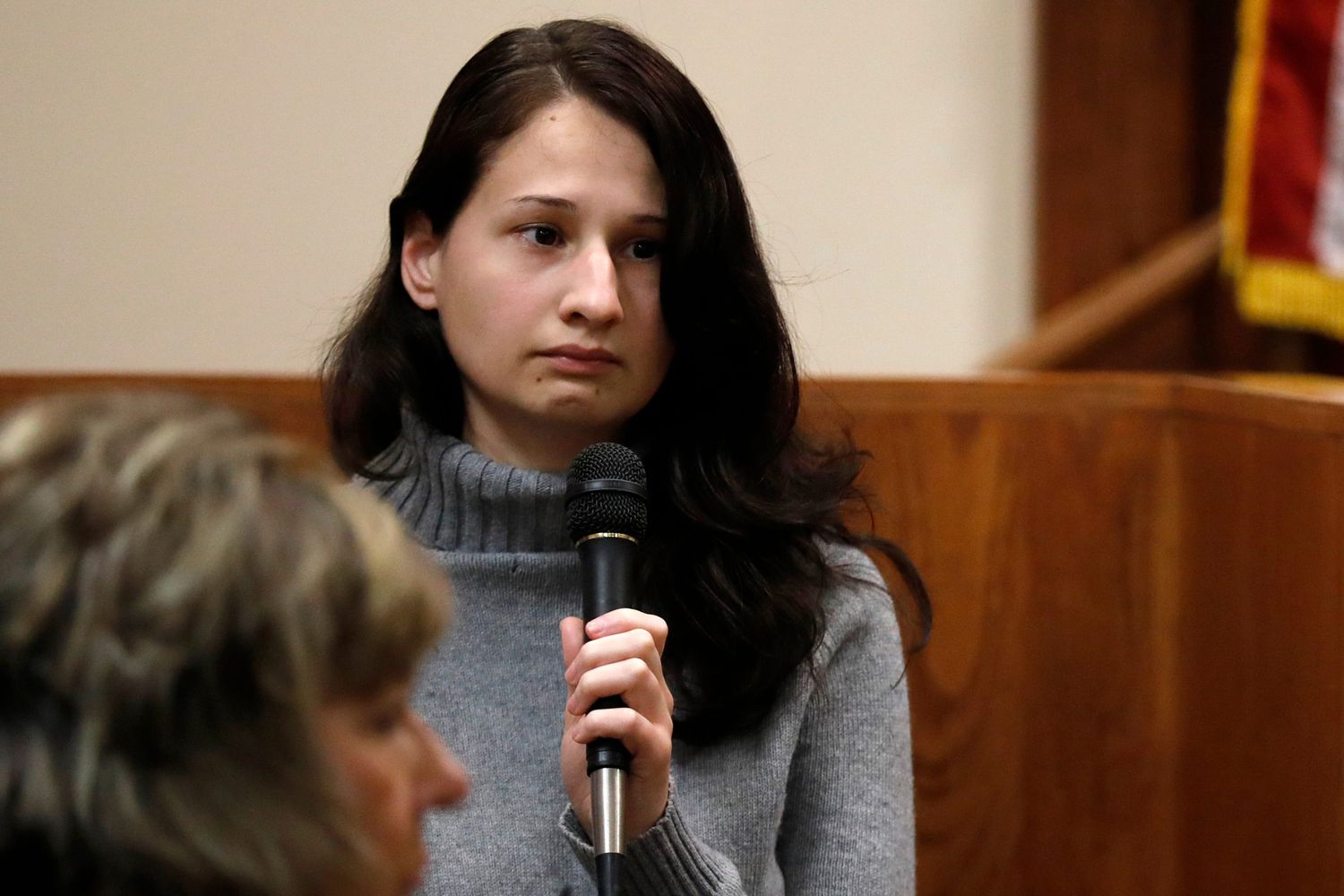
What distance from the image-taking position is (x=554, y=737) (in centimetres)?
128

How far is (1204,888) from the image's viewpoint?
75.3 inches

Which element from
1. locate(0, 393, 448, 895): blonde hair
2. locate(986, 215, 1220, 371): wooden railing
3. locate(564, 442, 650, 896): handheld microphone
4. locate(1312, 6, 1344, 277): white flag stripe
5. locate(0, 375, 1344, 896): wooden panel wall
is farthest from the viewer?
locate(986, 215, 1220, 371): wooden railing

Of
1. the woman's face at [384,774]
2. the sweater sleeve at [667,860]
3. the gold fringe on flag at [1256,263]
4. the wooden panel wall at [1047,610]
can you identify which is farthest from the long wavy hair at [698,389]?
the gold fringe on flag at [1256,263]

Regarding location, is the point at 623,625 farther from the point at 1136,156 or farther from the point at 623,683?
the point at 1136,156

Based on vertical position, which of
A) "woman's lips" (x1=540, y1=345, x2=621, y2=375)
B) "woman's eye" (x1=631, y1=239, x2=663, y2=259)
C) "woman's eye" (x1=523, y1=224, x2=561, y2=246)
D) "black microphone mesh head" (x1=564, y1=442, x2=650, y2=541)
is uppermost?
"woman's eye" (x1=523, y1=224, x2=561, y2=246)

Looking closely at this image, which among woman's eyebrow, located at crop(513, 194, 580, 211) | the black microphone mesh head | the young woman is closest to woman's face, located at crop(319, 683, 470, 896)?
the black microphone mesh head

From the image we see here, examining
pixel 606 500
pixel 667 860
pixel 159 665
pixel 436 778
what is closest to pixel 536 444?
pixel 606 500

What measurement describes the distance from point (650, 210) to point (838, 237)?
4.13 feet

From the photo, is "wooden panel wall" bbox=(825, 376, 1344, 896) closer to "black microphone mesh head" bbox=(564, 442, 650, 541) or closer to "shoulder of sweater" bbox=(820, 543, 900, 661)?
"shoulder of sweater" bbox=(820, 543, 900, 661)

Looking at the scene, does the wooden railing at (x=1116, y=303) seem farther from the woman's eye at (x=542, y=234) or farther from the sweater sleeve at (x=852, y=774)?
the woman's eye at (x=542, y=234)

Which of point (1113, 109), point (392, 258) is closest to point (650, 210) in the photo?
point (392, 258)

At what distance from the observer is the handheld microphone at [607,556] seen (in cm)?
94

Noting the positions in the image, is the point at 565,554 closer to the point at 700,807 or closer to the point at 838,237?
the point at 700,807

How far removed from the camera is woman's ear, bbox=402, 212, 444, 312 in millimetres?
1401
